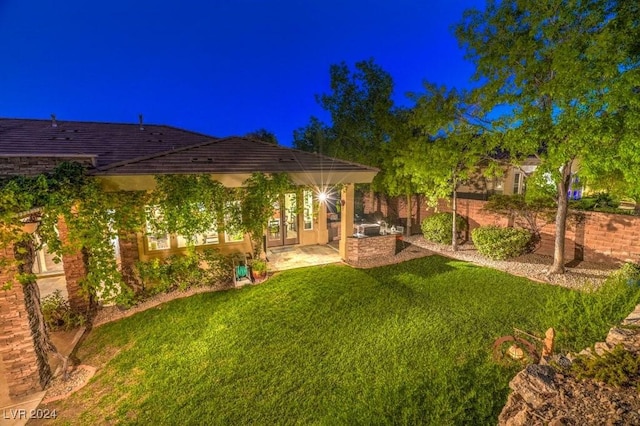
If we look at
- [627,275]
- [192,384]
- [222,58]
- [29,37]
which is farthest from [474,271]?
[222,58]

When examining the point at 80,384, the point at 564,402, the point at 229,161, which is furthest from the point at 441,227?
the point at 80,384

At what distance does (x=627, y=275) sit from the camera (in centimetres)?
798

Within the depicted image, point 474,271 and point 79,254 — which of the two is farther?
point 474,271

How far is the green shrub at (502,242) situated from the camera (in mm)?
10781

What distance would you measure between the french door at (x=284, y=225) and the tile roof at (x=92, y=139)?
430 centimetres

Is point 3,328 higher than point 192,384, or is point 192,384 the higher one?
point 3,328

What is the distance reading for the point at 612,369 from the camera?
9.90ft

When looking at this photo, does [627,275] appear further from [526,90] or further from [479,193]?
[479,193]

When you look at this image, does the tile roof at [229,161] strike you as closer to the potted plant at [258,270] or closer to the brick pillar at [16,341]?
the potted plant at [258,270]

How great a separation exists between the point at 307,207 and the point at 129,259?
635 cm

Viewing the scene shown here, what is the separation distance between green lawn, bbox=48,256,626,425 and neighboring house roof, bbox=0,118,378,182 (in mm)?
3471

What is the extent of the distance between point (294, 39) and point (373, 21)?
27051 millimetres

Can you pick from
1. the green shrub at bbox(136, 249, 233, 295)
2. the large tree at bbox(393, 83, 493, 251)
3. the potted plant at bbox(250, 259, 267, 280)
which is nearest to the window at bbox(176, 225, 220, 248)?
the green shrub at bbox(136, 249, 233, 295)

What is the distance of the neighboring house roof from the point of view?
8219 mm
